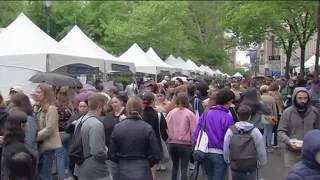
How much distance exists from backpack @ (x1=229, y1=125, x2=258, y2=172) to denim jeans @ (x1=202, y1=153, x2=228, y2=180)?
25.1 inches

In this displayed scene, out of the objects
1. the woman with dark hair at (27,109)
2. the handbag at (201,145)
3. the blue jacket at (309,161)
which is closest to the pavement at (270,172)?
the handbag at (201,145)

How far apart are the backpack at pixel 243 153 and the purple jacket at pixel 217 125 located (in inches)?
22.4

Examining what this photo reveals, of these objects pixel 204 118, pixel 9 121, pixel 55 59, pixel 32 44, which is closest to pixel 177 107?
pixel 204 118

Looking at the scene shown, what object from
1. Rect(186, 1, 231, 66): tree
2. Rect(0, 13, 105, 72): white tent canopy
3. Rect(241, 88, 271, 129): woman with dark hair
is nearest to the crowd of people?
Rect(241, 88, 271, 129): woman with dark hair

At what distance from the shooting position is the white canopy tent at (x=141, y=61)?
83.6 ft

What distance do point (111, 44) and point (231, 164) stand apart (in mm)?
37589

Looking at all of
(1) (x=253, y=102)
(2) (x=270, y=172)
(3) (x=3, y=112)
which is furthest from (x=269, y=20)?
(3) (x=3, y=112)

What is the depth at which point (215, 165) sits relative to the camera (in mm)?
7898

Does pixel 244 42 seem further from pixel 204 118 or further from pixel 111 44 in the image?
pixel 204 118

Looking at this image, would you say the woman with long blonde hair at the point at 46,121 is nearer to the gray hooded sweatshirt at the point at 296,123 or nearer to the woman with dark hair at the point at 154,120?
the woman with dark hair at the point at 154,120

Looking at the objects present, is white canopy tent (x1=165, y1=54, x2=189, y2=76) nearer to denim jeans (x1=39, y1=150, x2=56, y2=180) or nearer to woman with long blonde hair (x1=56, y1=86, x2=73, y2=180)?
woman with long blonde hair (x1=56, y1=86, x2=73, y2=180)

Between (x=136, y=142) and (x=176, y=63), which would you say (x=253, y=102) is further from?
(x=176, y=63)

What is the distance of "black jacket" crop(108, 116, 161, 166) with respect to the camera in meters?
6.47

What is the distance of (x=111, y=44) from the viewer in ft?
145
